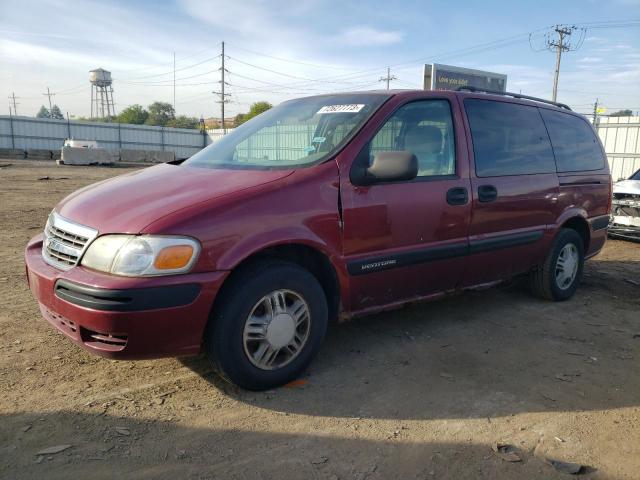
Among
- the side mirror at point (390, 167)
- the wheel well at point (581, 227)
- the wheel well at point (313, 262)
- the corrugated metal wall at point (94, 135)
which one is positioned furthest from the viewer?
the corrugated metal wall at point (94, 135)

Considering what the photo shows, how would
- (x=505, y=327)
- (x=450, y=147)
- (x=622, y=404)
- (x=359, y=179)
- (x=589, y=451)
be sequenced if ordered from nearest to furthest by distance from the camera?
1. (x=589, y=451)
2. (x=622, y=404)
3. (x=359, y=179)
4. (x=450, y=147)
5. (x=505, y=327)

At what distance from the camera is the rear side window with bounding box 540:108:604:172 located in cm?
491

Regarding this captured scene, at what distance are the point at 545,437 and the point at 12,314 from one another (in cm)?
385

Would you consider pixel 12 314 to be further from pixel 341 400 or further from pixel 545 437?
pixel 545 437

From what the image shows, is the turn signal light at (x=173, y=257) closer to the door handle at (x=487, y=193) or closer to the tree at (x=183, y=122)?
the door handle at (x=487, y=193)

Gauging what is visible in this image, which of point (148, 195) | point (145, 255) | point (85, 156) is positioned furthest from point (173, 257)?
point (85, 156)

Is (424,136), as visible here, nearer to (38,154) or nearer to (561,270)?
(561,270)

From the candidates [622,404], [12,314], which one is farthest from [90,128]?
[622,404]

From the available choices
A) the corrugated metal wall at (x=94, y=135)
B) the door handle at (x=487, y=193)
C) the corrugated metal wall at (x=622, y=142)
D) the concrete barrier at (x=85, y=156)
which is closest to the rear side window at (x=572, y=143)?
the door handle at (x=487, y=193)

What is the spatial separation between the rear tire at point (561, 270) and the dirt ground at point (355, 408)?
0.67 m

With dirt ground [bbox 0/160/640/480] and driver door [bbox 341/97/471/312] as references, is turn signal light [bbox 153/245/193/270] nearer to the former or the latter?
dirt ground [bbox 0/160/640/480]

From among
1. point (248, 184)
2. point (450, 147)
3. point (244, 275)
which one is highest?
point (450, 147)

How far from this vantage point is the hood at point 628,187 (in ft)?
27.9

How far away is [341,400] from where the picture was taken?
3016mm
